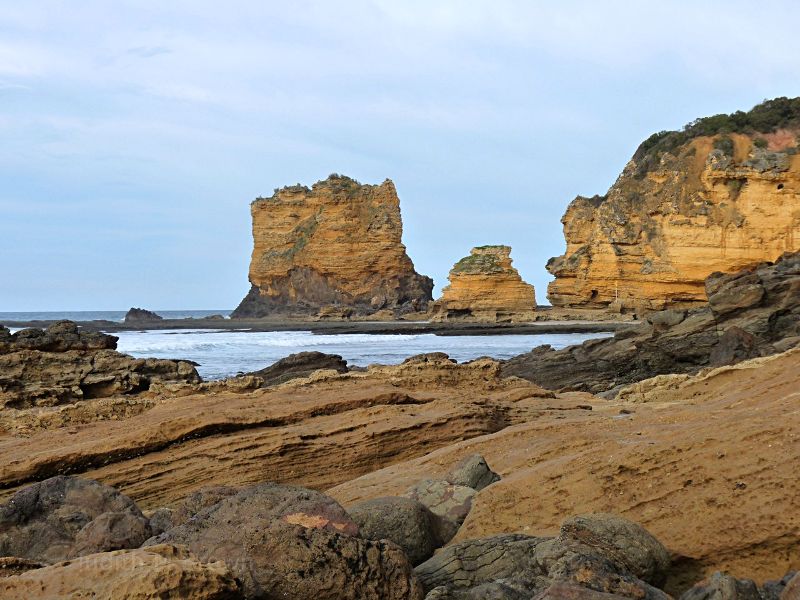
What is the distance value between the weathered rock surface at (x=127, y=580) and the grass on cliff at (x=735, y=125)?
51658 mm

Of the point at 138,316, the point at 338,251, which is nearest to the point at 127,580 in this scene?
the point at 338,251

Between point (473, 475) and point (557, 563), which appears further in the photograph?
point (473, 475)

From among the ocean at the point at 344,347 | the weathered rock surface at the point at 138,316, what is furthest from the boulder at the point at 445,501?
the weathered rock surface at the point at 138,316

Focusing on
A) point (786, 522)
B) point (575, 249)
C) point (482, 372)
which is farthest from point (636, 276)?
point (786, 522)

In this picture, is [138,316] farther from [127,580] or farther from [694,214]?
[127,580]

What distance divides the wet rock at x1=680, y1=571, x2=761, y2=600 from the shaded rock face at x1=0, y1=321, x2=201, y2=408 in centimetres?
928

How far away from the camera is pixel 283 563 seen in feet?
13.6

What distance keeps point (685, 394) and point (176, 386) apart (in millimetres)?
6571

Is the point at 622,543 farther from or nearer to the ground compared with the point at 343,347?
farther from the ground

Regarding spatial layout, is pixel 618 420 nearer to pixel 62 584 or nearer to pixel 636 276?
pixel 62 584

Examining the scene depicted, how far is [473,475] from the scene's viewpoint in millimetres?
6344

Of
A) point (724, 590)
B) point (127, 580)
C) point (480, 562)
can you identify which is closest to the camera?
point (127, 580)

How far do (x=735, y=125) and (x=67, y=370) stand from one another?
48615mm

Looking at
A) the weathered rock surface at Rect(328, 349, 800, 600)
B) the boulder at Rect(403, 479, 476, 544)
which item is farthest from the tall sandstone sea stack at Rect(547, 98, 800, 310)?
the boulder at Rect(403, 479, 476, 544)
